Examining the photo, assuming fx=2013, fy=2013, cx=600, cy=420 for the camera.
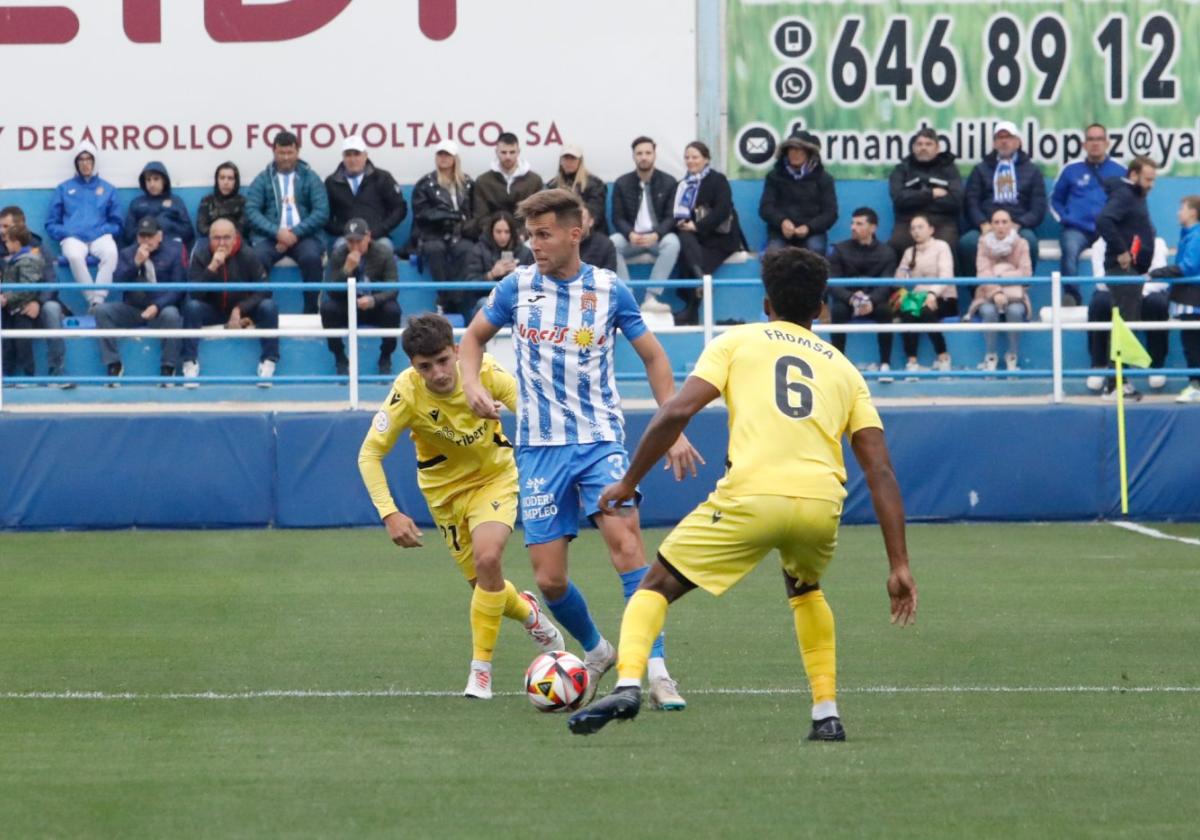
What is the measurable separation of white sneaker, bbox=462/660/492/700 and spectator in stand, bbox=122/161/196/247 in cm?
1251

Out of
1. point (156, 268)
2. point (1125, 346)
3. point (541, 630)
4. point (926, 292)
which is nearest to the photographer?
Result: point (541, 630)

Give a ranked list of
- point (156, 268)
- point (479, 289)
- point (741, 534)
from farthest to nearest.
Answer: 1. point (156, 268)
2. point (479, 289)
3. point (741, 534)

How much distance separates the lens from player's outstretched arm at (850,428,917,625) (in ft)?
23.2

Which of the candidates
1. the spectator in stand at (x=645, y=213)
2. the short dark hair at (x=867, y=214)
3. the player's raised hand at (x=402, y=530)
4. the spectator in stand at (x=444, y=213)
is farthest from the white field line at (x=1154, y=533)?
the player's raised hand at (x=402, y=530)

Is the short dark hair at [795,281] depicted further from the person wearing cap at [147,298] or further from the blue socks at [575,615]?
the person wearing cap at [147,298]

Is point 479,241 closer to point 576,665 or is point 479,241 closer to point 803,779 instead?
point 576,665

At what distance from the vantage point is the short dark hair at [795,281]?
23.7 ft

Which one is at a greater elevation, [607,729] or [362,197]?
[362,197]

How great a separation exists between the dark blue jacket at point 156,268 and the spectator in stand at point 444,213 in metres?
2.41

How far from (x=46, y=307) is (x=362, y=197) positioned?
334 centimetres

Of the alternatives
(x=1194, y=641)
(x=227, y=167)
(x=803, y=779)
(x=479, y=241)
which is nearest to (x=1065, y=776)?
(x=803, y=779)

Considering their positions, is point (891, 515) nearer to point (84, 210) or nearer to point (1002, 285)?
point (1002, 285)

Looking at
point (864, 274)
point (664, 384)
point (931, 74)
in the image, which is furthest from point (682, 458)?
point (931, 74)

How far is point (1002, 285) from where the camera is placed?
19.8 metres
